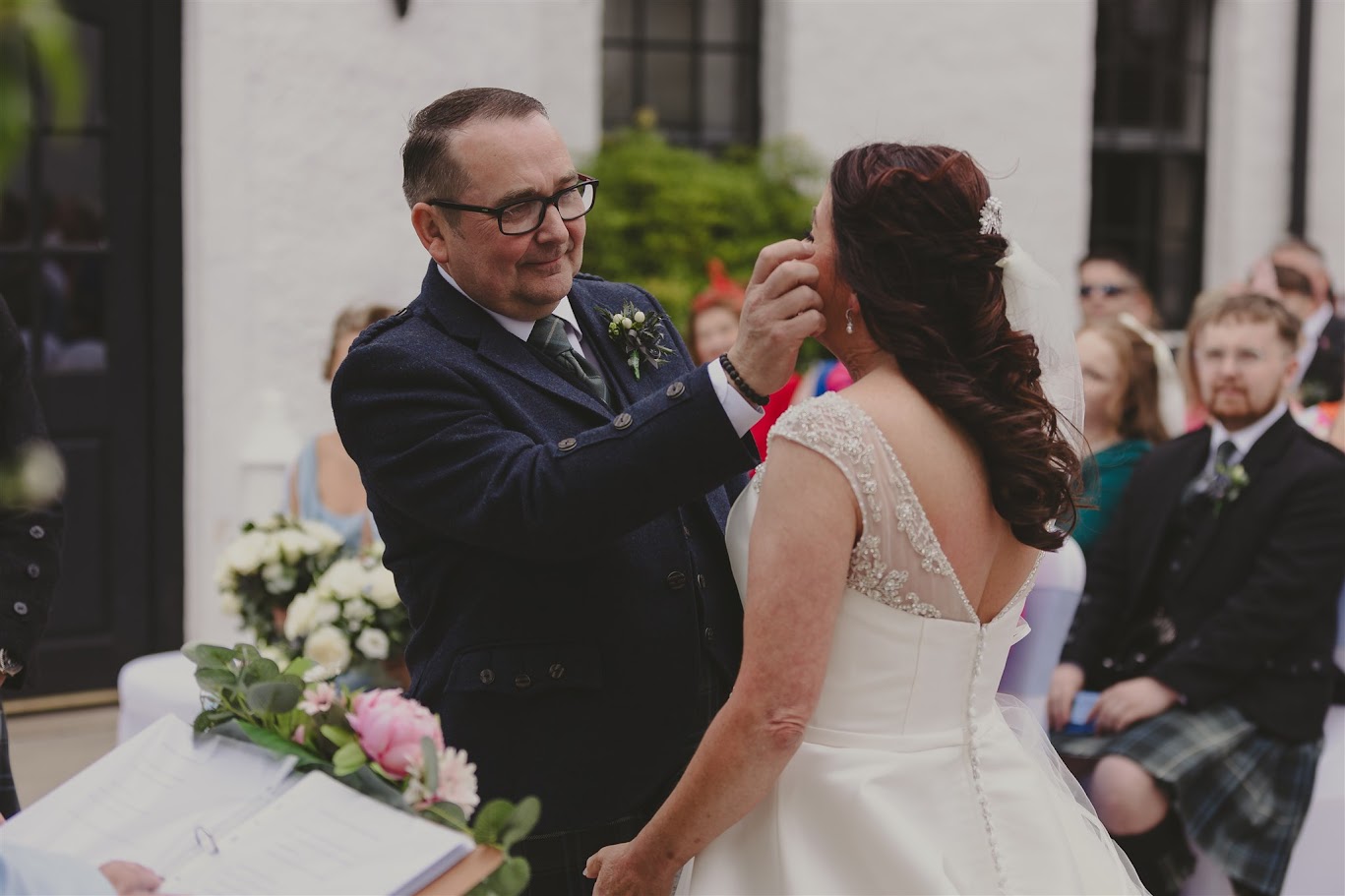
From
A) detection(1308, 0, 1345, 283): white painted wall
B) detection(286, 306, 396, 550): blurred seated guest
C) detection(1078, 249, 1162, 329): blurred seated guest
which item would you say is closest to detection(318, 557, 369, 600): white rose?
detection(286, 306, 396, 550): blurred seated guest

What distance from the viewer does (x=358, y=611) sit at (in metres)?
4.05

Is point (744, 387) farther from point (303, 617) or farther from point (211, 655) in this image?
point (303, 617)

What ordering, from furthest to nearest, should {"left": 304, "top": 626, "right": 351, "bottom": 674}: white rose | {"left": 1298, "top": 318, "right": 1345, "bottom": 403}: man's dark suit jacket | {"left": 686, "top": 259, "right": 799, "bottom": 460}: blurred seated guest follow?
{"left": 1298, "top": 318, "right": 1345, "bottom": 403}: man's dark suit jacket < {"left": 686, "top": 259, "right": 799, "bottom": 460}: blurred seated guest < {"left": 304, "top": 626, "right": 351, "bottom": 674}: white rose

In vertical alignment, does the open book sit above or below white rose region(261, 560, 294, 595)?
above

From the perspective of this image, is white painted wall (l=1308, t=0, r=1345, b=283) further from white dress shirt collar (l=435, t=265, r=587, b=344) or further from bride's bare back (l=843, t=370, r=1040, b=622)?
bride's bare back (l=843, t=370, r=1040, b=622)

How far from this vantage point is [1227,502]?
437 cm

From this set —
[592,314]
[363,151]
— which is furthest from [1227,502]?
[363,151]

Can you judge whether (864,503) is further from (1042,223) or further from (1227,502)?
(1042,223)

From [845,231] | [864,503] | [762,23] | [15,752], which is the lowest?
[15,752]

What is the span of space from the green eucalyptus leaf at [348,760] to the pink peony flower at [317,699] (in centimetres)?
8

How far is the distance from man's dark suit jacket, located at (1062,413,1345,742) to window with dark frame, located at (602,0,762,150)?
4.94 m

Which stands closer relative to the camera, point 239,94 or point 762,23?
point 239,94

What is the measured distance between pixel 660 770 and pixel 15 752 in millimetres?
4242

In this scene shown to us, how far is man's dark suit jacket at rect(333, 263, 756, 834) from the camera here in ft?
7.22
